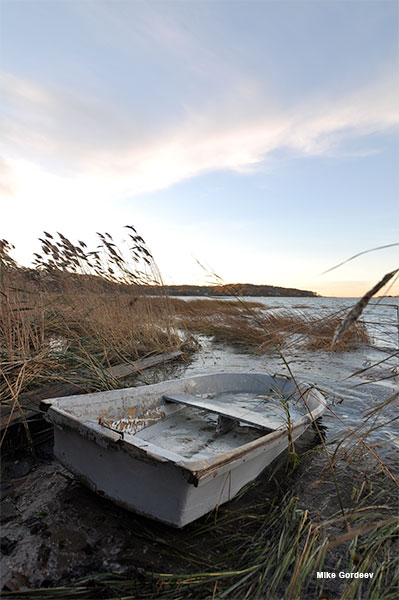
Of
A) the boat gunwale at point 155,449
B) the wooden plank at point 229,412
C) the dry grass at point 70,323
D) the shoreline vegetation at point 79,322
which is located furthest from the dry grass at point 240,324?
the boat gunwale at point 155,449

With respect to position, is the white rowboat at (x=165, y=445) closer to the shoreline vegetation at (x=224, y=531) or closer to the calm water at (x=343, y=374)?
the shoreline vegetation at (x=224, y=531)

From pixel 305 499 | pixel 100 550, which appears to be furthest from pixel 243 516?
pixel 100 550

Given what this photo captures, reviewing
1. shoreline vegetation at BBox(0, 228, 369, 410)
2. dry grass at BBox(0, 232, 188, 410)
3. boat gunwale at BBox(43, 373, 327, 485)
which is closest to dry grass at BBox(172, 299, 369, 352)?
shoreline vegetation at BBox(0, 228, 369, 410)

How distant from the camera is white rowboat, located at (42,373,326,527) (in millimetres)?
1694

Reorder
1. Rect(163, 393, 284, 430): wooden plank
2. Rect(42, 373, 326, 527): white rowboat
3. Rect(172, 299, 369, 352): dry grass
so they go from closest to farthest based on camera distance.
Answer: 1. Rect(42, 373, 326, 527): white rowboat
2. Rect(163, 393, 284, 430): wooden plank
3. Rect(172, 299, 369, 352): dry grass

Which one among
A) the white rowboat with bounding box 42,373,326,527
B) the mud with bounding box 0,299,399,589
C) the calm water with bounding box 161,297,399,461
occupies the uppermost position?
the white rowboat with bounding box 42,373,326,527

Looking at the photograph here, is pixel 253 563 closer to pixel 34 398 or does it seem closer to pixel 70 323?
pixel 34 398

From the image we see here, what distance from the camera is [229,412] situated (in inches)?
113

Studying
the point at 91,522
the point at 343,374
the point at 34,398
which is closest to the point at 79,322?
the point at 34,398

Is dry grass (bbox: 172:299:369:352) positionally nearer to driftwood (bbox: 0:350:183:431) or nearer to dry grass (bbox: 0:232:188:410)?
dry grass (bbox: 0:232:188:410)

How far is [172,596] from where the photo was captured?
144 cm

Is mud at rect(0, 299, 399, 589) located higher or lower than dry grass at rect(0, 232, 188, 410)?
lower

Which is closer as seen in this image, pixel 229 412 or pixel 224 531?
pixel 224 531

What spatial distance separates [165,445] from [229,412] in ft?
1.96
